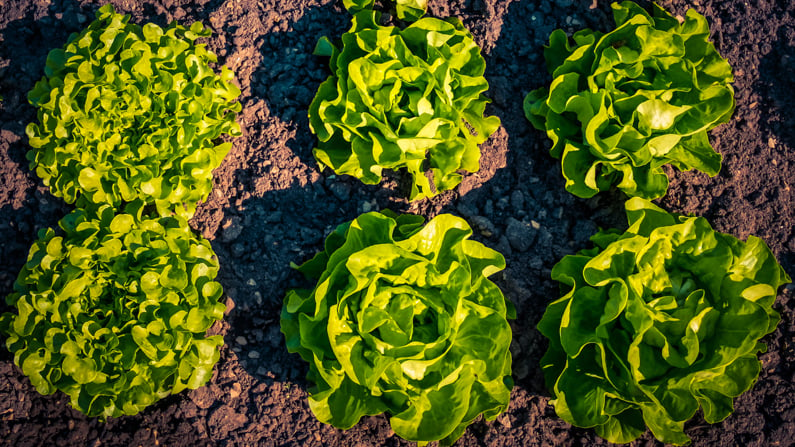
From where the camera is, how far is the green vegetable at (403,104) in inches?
132

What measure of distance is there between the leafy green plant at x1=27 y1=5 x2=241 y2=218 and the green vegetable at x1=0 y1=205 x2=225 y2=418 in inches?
9.3

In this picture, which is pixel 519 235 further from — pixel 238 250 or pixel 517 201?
pixel 238 250

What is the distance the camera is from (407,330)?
307cm

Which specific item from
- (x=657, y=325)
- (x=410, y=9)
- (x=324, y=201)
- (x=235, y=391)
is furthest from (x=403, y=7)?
(x=235, y=391)

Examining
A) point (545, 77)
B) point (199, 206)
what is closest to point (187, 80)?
point (199, 206)

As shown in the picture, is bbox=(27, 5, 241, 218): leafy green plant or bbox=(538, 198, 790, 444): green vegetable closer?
bbox=(538, 198, 790, 444): green vegetable

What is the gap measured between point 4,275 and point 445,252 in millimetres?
3074

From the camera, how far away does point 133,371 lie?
10.4 ft

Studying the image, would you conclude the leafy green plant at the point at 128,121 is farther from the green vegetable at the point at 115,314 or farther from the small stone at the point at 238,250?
the small stone at the point at 238,250

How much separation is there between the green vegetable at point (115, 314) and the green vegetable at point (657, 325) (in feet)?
7.14

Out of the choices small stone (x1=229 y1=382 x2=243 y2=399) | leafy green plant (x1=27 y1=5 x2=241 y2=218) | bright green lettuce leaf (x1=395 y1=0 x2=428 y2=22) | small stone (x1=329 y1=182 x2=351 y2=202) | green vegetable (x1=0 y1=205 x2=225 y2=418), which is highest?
bright green lettuce leaf (x1=395 y1=0 x2=428 y2=22)

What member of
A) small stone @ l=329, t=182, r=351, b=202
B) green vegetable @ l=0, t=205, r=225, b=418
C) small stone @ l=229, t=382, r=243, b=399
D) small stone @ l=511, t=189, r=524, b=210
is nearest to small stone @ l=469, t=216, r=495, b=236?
small stone @ l=511, t=189, r=524, b=210

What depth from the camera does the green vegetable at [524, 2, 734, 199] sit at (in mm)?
3346

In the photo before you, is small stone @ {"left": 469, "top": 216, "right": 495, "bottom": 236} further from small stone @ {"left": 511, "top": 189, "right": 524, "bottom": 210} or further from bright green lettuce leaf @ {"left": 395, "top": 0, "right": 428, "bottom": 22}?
bright green lettuce leaf @ {"left": 395, "top": 0, "right": 428, "bottom": 22}
